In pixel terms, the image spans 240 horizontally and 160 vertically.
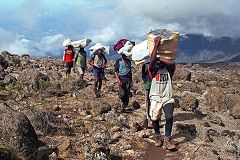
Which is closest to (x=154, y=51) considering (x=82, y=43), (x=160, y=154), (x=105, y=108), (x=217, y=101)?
(x=160, y=154)

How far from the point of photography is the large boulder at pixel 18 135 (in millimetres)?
7668

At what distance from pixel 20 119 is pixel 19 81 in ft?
37.6

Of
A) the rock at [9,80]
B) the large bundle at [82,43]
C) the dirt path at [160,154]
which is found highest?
the large bundle at [82,43]

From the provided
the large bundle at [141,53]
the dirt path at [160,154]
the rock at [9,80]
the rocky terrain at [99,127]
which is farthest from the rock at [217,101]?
the rock at [9,80]

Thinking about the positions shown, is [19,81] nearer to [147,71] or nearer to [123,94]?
[123,94]

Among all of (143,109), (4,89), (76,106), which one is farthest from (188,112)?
(4,89)

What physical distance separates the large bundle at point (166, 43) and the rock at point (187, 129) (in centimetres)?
219

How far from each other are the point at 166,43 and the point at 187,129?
2607mm

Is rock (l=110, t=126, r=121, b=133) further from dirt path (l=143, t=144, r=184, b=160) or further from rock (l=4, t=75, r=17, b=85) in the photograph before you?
rock (l=4, t=75, r=17, b=85)

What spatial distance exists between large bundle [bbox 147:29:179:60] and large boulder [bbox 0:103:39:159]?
10.3ft

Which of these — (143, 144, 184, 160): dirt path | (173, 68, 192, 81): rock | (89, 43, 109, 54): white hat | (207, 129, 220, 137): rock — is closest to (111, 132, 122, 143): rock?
(143, 144, 184, 160): dirt path

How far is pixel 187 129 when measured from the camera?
37.8ft

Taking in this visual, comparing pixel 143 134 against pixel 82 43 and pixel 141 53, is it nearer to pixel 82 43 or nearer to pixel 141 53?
pixel 141 53

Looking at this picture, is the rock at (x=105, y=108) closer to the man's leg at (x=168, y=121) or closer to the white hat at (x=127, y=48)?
the white hat at (x=127, y=48)
